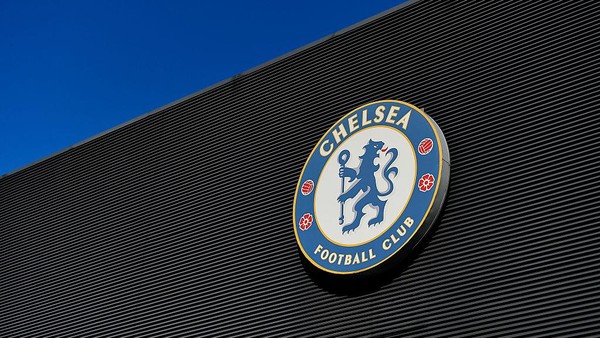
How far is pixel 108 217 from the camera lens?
707 inches

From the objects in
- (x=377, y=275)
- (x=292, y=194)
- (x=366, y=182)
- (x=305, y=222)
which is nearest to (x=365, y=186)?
(x=366, y=182)

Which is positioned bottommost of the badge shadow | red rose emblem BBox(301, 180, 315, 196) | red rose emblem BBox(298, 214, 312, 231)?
the badge shadow

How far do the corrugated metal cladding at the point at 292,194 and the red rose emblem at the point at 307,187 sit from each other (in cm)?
63

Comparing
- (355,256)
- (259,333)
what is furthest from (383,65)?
(259,333)

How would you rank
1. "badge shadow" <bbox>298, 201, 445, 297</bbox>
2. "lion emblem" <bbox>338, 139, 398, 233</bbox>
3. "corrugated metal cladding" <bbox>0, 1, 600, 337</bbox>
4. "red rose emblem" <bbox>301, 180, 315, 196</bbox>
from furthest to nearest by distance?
"red rose emblem" <bbox>301, 180, 315, 196</bbox>
"lion emblem" <bbox>338, 139, 398, 233</bbox>
"badge shadow" <bbox>298, 201, 445, 297</bbox>
"corrugated metal cladding" <bbox>0, 1, 600, 337</bbox>

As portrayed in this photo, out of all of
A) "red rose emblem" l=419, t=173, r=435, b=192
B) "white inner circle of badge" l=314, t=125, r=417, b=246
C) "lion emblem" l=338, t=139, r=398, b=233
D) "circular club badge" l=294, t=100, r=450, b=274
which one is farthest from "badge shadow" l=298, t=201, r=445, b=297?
"lion emblem" l=338, t=139, r=398, b=233

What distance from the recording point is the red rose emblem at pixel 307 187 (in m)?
14.7

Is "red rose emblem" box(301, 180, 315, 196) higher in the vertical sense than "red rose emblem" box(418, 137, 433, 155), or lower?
higher

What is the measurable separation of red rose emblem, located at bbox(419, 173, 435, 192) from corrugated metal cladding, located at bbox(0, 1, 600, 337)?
0.42 m

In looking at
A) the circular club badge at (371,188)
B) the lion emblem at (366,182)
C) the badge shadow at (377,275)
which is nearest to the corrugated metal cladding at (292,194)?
the badge shadow at (377,275)

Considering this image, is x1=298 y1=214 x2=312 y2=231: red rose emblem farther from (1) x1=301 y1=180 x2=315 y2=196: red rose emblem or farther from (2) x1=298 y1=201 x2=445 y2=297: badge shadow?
(2) x1=298 y1=201 x2=445 y2=297: badge shadow

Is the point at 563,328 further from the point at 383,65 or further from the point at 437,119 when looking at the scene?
the point at 383,65

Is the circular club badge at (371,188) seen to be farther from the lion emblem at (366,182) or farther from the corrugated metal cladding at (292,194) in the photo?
the corrugated metal cladding at (292,194)

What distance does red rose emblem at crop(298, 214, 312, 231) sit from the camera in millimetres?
14242
